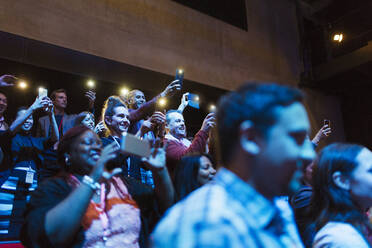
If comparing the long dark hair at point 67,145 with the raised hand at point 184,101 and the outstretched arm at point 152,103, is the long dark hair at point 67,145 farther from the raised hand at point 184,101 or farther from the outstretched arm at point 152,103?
the raised hand at point 184,101

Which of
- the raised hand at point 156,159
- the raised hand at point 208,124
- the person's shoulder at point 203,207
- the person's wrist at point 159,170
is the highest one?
the raised hand at point 208,124

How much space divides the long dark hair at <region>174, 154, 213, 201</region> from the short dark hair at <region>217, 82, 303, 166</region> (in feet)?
3.09

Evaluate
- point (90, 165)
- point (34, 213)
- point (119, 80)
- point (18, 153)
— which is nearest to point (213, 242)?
point (34, 213)

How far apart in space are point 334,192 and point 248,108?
0.96 m

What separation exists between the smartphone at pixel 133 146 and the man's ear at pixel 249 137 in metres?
0.51

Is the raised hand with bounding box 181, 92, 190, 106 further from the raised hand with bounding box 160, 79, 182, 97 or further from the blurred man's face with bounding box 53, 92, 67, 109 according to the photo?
the blurred man's face with bounding box 53, 92, 67, 109

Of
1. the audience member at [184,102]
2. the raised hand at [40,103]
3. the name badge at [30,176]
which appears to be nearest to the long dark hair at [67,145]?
the raised hand at [40,103]

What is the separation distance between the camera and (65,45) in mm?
4074

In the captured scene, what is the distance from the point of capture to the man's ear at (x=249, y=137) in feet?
2.55

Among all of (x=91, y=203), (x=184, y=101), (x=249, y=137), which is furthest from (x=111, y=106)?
(x=249, y=137)

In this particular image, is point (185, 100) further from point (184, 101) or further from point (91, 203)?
point (91, 203)

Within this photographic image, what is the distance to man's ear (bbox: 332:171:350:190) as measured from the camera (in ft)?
4.88

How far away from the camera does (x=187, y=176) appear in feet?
5.94

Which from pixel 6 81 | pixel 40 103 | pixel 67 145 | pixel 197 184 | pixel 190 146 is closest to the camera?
pixel 67 145
